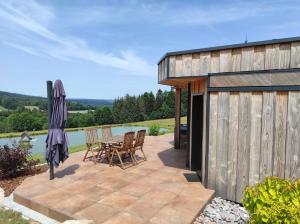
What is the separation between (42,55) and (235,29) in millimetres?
12571

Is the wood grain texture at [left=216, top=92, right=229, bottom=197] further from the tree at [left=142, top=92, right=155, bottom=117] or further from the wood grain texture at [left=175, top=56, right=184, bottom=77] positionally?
the tree at [left=142, top=92, right=155, bottom=117]

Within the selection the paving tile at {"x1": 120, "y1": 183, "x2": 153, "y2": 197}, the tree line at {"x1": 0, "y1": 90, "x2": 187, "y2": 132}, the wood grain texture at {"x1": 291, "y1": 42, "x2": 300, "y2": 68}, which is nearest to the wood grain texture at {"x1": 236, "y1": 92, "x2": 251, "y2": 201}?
the wood grain texture at {"x1": 291, "y1": 42, "x2": 300, "y2": 68}

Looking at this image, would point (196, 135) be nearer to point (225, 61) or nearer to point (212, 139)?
point (212, 139)

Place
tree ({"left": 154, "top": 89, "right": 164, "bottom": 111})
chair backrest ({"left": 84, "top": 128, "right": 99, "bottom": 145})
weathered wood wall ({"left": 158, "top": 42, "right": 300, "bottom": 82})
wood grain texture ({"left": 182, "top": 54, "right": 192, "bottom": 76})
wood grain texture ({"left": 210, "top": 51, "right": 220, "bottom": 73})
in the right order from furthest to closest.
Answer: tree ({"left": 154, "top": 89, "right": 164, "bottom": 111}) < chair backrest ({"left": 84, "top": 128, "right": 99, "bottom": 145}) < wood grain texture ({"left": 182, "top": 54, "right": 192, "bottom": 76}) < wood grain texture ({"left": 210, "top": 51, "right": 220, "bottom": 73}) < weathered wood wall ({"left": 158, "top": 42, "right": 300, "bottom": 82})

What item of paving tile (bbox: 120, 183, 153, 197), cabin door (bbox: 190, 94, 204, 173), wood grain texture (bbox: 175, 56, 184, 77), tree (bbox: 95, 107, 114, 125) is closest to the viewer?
paving tile (bbox: 120, 183, 153, 197)

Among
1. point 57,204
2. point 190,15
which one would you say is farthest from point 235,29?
point 57,204

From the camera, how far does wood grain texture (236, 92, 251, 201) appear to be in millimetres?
3938

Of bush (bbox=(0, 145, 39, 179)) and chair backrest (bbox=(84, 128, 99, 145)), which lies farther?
chair backrest (bbox=(84, 128, 99, 145))

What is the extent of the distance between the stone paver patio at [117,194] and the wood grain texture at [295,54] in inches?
99.0

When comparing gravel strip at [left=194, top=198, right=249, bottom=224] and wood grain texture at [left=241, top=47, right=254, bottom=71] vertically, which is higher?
wood grain texture at [left=241, top=47, right=254, bottom=71]

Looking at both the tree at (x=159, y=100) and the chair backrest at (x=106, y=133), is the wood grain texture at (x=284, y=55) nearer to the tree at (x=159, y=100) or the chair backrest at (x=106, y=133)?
the chair backrest at (x=106, y=133)

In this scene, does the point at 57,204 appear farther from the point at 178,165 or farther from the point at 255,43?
the point at 255,43

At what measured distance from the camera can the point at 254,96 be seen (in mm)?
3859

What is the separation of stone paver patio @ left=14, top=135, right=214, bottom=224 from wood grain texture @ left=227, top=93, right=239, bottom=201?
361 mm
